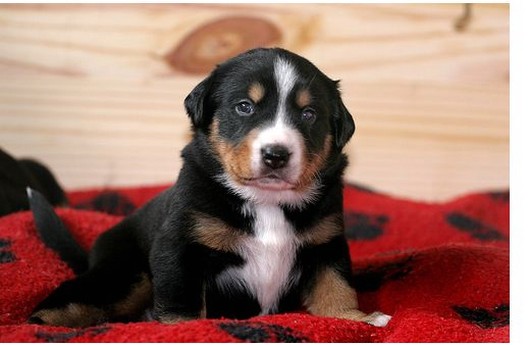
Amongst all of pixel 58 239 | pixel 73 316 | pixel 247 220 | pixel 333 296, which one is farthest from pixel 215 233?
pixel 58 239

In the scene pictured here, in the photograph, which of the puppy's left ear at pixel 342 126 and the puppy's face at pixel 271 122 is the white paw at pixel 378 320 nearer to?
the puppy's face at pixel 271 122

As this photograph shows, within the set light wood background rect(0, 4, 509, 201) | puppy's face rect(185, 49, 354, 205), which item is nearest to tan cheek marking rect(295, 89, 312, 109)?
puppy's face rect(185, 49, 354, 205)

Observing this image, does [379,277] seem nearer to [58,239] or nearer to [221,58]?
[58,239]

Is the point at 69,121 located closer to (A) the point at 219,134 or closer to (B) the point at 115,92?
(B) the point at 115,92

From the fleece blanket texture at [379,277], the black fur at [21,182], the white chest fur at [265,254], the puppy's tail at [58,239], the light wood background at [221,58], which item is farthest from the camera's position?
the light wood background at [221,58]

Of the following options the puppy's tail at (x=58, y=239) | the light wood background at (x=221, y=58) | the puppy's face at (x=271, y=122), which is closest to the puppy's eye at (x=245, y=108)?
the puppy's face at (x=271, y=122)

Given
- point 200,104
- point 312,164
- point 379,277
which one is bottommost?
point 379,277
